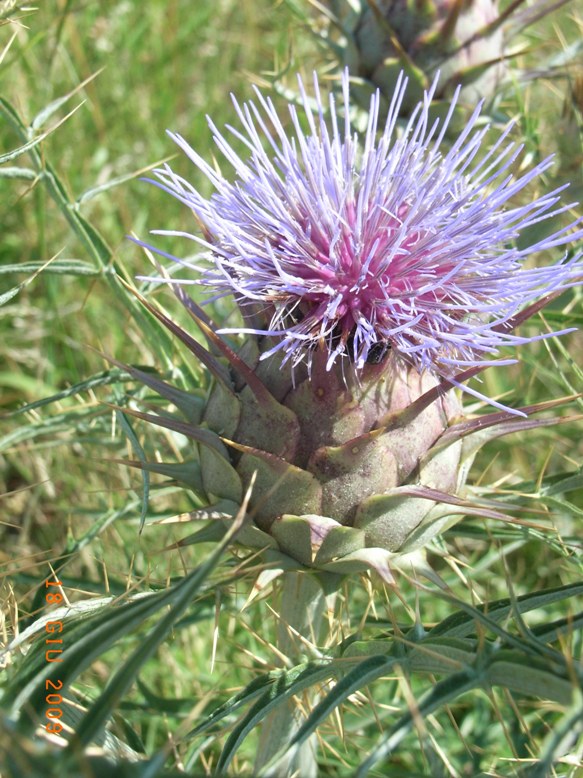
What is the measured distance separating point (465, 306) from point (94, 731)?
892 mm

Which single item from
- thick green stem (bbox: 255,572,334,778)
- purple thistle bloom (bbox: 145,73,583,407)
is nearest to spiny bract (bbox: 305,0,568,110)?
purple thistle bloom (bbox: 145,73,583,407)

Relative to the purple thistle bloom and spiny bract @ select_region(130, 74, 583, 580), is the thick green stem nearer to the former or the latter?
spiny bract @ select_region(130, 74, 583, 580)

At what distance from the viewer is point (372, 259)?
1.45 m

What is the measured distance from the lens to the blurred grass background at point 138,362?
1.81m

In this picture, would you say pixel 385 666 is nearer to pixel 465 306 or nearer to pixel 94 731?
pixel 94 731

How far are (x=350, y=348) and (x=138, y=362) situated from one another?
119 cm

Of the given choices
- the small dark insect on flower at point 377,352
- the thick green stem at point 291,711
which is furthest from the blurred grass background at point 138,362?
the small dark insect on flower at point 377,352

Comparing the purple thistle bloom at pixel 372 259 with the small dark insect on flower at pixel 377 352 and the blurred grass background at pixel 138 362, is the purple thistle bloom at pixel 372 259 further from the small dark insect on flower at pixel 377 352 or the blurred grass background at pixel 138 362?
the blurred grass background at pixel 138 362

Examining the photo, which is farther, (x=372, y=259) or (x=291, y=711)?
(x=291, y=711)

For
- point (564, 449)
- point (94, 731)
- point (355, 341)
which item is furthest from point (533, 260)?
point (94, 731)

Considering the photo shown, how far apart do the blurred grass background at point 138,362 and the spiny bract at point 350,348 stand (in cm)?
18

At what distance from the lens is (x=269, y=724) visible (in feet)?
5.37

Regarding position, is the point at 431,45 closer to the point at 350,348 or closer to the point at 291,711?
the point at 350,348

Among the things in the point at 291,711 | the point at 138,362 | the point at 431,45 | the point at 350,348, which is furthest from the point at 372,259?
the point at 138,362
